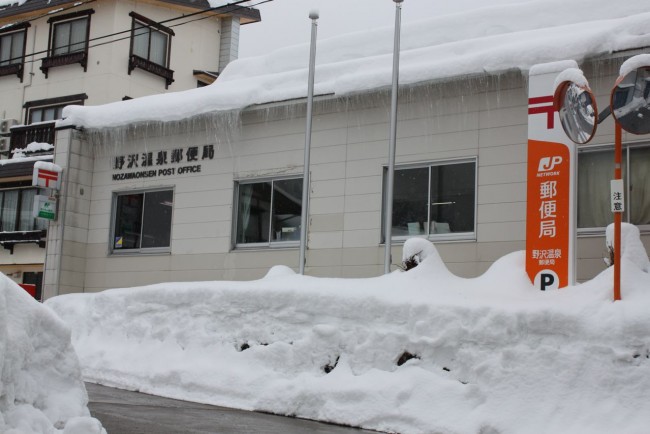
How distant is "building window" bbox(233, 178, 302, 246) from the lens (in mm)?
14867

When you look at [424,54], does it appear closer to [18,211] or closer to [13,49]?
[18,211]

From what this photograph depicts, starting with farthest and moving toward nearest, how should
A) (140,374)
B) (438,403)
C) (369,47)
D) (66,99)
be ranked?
(66,99), (369,47), (140,374), (438,403)

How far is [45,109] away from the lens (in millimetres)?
27688

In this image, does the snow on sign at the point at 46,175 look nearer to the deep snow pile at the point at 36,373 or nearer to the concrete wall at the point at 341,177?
the concrete wall at the point at 341,177

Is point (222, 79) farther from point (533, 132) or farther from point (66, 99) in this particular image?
point (66, 99)

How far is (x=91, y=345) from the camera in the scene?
12.5 m

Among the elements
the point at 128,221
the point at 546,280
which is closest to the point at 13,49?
the point at 128,221

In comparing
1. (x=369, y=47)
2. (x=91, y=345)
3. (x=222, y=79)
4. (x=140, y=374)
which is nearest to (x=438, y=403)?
(x=140, y=374)

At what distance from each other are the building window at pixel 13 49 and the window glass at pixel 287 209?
16988 millimetres

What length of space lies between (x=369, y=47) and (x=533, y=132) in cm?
546

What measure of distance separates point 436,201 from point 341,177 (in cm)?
178

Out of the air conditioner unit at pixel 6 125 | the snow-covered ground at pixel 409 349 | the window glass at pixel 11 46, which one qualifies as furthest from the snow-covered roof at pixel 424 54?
the window glass at pixel 11 46

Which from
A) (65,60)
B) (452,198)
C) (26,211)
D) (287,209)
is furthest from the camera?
(65,60)

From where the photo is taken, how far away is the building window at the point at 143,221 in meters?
16.5
